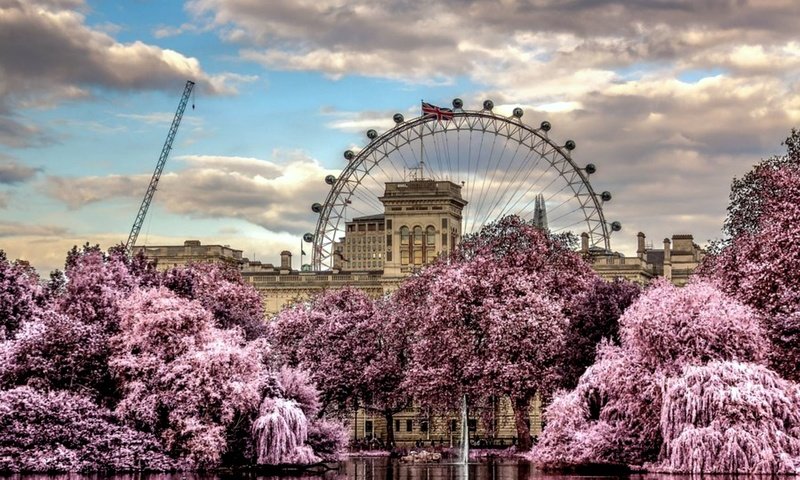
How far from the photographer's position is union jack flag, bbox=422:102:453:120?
17525 centimetres

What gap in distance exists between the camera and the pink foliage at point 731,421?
2817 inches

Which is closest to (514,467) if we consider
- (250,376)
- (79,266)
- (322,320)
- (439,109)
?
(250,376)

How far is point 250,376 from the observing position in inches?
3383

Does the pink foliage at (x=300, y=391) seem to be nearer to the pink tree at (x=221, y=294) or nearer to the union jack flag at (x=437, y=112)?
the pink tree at (x=221, y=294)

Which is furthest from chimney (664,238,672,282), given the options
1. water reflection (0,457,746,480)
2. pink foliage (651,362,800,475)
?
pink foliage (651,362,800,475)

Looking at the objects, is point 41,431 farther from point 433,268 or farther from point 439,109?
point 439,109

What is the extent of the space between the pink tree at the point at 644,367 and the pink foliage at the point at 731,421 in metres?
1.16

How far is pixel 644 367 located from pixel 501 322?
23.2 meters

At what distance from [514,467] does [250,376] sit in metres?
20.2

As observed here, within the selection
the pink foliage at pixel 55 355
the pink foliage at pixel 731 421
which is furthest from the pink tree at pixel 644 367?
the pink foliage at pixel 55 355

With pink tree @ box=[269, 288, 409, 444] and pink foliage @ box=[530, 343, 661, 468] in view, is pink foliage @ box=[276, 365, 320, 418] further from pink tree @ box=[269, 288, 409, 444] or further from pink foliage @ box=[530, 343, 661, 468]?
pink tree @ box=[269, 288, 409, 444]

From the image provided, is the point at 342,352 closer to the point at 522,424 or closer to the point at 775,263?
the point at 522,424

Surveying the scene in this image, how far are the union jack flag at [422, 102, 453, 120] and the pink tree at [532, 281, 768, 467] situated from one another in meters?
91.1

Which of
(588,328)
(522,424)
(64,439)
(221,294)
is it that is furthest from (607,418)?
(221,294)
